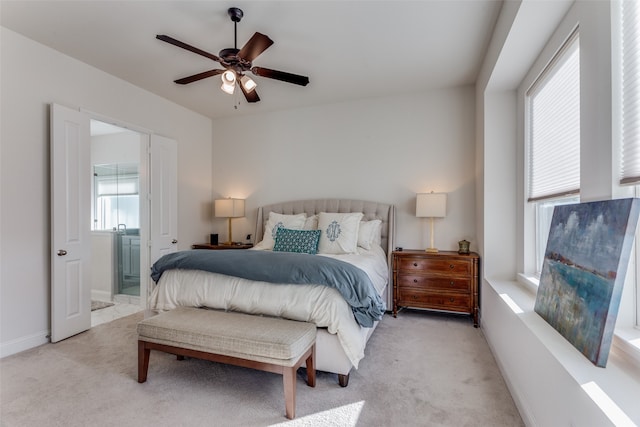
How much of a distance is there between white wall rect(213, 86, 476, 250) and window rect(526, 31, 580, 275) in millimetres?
1207

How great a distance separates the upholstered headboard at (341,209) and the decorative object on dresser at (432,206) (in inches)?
17.1

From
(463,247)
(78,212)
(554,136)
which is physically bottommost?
(463,247)

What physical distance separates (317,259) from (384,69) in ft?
7.61

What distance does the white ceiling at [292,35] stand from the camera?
2.41 m

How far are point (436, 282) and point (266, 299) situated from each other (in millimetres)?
2084

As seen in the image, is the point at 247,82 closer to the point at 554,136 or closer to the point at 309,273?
the point at 309,273

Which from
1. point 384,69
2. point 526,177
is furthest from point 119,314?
point 526,177

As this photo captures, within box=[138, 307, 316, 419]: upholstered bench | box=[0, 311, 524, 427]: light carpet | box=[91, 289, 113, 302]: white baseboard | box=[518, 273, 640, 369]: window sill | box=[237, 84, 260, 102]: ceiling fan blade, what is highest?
box=[237, 84, 260, 102]: ceiling fan blade

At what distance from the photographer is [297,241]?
11.9ft

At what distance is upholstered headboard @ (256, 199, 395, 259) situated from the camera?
159 inches

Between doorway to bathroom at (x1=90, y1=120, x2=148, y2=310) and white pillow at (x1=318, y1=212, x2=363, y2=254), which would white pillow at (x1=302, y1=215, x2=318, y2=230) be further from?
doorway to bathroom at (x1=90, y1=120, x2=148, y2=310)

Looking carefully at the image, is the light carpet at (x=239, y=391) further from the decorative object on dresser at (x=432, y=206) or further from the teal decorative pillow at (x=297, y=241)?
the decorative object on dresser at (x=432, y=206)

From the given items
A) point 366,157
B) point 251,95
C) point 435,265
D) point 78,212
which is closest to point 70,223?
point 78,212

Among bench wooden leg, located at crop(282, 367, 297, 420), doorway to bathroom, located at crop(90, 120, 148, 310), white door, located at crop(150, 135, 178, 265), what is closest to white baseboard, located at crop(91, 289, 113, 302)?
doorway to bathroom, located at crop(90, 120, 148, 310)
